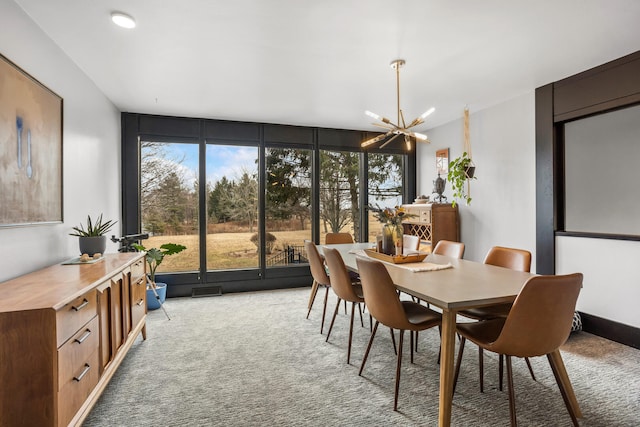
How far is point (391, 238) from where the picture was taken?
9.46 ft

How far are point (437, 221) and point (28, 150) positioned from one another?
4406 millimetres

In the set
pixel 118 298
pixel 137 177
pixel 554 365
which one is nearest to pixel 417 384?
pixel 554 365

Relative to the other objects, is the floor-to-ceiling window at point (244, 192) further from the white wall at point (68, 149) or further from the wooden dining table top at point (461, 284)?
the wooden dining table top at point (461, 284)

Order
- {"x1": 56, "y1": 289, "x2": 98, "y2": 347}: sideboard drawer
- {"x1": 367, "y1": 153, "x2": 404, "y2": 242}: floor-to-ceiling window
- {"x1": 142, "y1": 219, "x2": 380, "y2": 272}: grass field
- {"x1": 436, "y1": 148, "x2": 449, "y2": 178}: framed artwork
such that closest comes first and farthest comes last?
1. {"x1": 56, "y1": 289, "x2": 98, "y2": 347}: sideboard drawer
2. {"x1": 142, "y1": 219, "x2": 380, "y2": 272}: grass field
3. {"x1": 436, "y1": 148, "x2": 449, "y2": 178}: framed artwork
4. {"x1": 367, "y1": 153, "x2": 404, "y2": 242}: floor-to-ceiling window

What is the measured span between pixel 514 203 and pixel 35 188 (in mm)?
4701

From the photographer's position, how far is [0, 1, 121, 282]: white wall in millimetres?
2070

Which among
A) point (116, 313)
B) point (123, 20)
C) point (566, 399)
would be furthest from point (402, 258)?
point (123, 20)

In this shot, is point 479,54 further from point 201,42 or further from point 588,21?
point 201,42

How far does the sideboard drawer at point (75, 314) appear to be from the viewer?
1.50 meters

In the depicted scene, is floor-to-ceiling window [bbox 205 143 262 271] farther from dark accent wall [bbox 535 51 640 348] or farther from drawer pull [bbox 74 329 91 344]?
dark accent wall [bbox 535 51 640 348]

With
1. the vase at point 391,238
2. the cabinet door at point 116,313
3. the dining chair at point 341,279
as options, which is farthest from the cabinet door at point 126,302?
the vase at point 391,238

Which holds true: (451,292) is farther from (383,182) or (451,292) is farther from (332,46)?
(383,182)

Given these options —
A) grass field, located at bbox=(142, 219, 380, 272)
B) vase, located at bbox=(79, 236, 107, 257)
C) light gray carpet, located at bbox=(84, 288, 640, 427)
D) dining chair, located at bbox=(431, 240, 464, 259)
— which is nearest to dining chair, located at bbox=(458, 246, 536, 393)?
light gray carpet, located at bbox=(84, 288, 640, 427)

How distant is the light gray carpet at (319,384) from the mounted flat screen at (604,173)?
5.36ft
